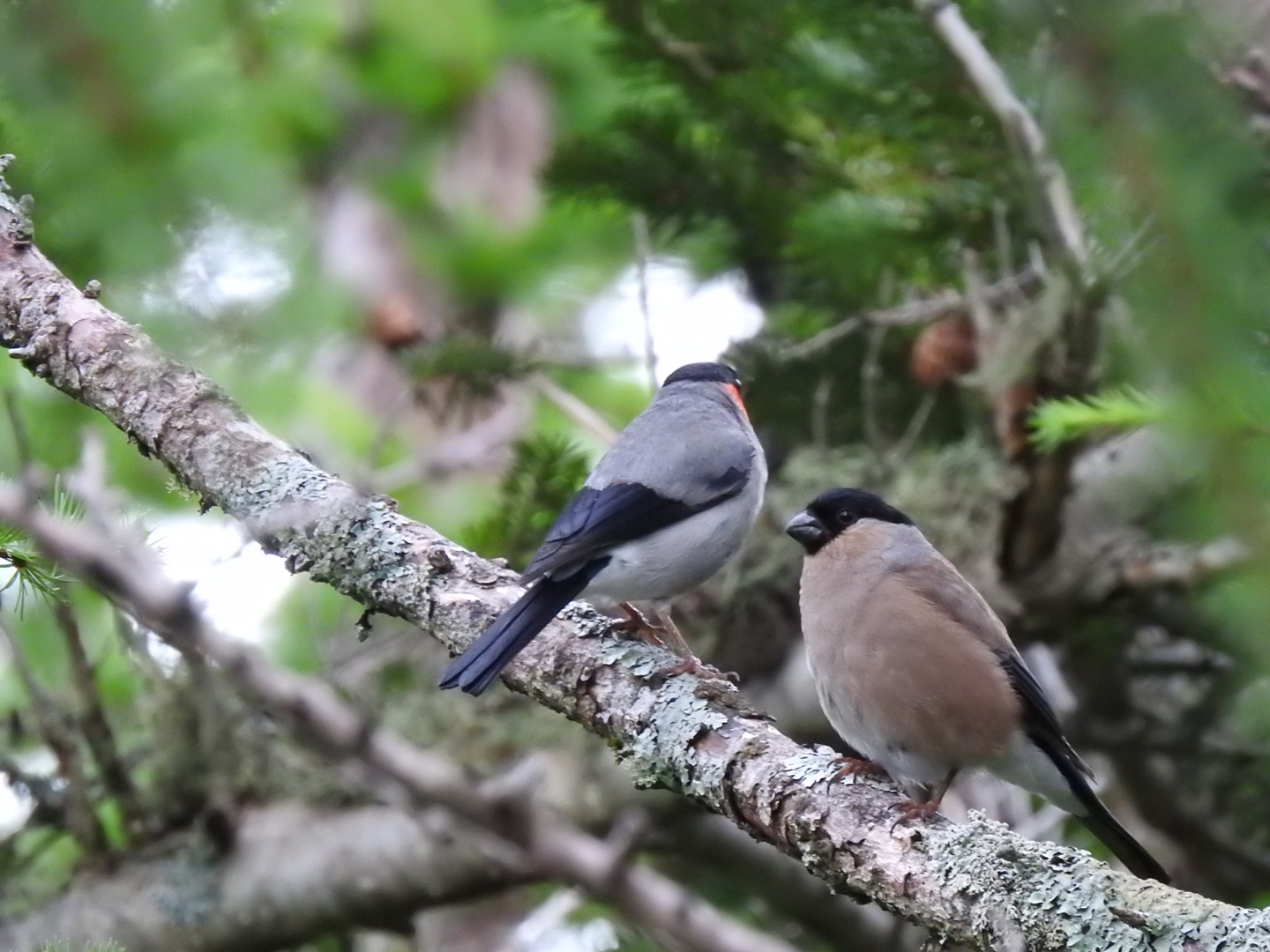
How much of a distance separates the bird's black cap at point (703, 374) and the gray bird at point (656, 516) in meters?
0.21

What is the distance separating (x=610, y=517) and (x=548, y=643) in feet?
2.07

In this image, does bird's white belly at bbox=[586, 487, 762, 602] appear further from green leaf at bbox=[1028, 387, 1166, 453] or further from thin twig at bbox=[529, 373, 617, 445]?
thin twig at bbox=[529, 373, 617, 445]

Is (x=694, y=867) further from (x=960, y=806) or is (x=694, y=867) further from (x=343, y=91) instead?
(x=343, y=91)

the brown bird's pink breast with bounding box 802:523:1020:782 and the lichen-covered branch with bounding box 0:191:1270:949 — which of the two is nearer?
the lichen-covered branch with bounding box 0:191:1270:949

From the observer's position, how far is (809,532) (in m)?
4.17

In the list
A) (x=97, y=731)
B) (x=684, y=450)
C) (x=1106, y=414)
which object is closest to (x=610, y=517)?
(x=684, y=450)

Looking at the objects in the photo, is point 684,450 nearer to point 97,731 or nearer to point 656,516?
point 656,516

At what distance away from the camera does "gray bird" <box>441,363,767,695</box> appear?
11.7ft

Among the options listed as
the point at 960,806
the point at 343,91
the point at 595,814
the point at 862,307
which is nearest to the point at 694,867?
the point at 595,814

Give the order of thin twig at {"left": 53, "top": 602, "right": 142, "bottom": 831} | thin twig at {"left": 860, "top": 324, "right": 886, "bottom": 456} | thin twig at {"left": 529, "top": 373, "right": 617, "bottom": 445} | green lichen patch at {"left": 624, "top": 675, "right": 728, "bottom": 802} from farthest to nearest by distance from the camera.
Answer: thin twig at {"left": 529, "top": 373, "right": 617, "bottom": 445}
thin twig at {"left": 860, "top": 324, "right": 886, "bottom": 456}
thin twig at {"left": 53, "top": 602, "right": 142, "bottom": 831}
green lichen patch at {"left": 624, "top": 675, "right": 728, "bottom": 802}

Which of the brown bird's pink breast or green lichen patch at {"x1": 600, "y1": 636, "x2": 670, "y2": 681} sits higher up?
green lichen patch at {"x1": 600, "y1": 636, "x2": 670, "y2": 681}

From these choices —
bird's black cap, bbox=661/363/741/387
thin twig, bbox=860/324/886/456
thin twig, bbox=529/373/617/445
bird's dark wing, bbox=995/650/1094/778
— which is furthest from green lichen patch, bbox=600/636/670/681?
thin twig, bbox=529/373/617/445

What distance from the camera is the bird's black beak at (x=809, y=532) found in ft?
13.6

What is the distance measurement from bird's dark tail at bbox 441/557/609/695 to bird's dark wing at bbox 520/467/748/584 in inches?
6.5
